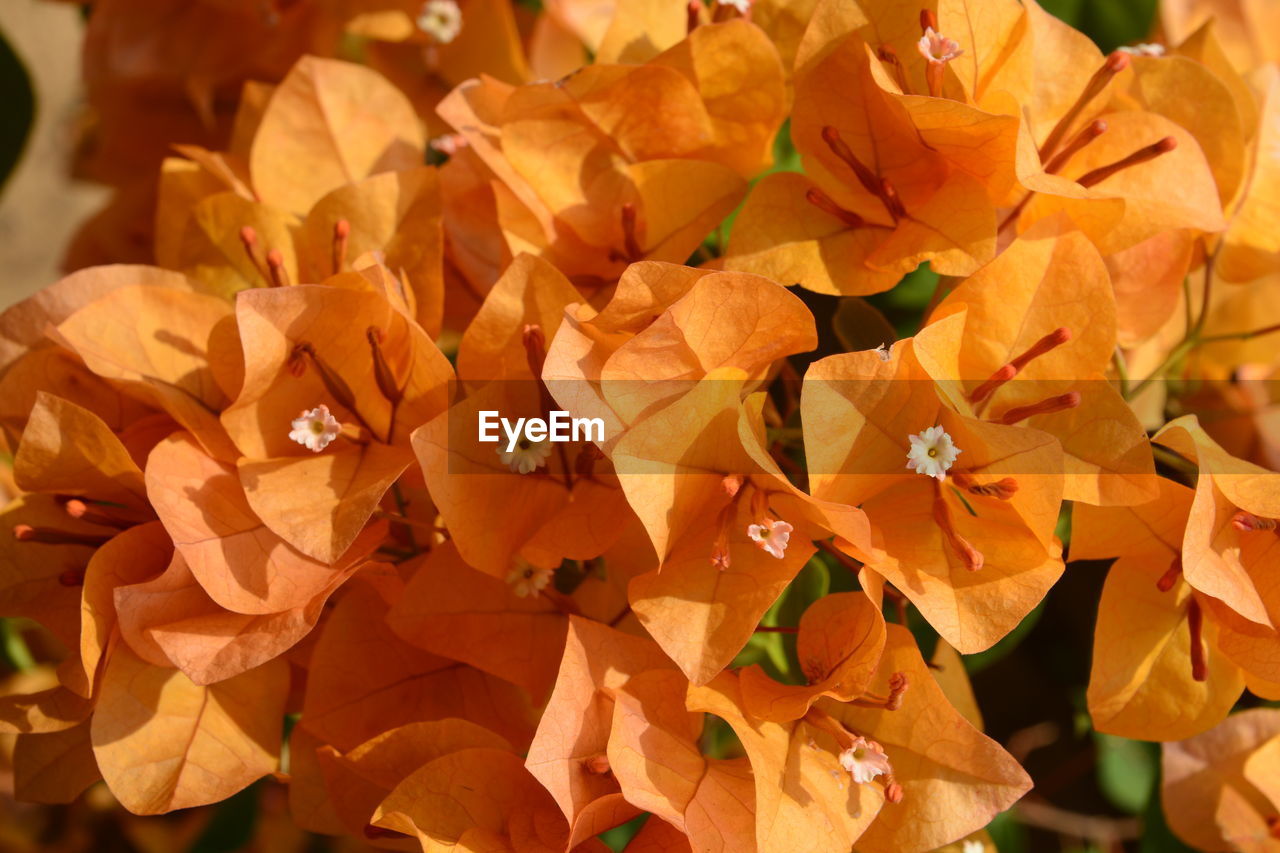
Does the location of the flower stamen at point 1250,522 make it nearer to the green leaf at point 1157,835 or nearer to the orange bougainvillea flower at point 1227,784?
the orange bougainvillea flower at point 1227,784

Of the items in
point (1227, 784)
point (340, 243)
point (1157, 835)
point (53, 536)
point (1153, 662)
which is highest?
point (340, 243)

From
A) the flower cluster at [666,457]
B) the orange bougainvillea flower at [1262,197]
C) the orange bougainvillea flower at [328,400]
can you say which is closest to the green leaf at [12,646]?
the flower cluster at [666,457]

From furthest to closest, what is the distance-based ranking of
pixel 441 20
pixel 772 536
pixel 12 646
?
pixel 12 646
pixel 441 20
pixel 772 536

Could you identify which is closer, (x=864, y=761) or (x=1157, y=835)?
(x=864, y=761)

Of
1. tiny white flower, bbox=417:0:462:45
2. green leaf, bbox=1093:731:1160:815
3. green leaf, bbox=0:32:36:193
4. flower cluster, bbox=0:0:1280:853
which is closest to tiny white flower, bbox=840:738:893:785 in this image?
flower cluster, bbox=0:0:1280:853

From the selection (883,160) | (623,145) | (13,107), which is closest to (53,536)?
(623,145)

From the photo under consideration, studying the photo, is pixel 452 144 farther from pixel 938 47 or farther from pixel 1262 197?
pixel 1262 197
